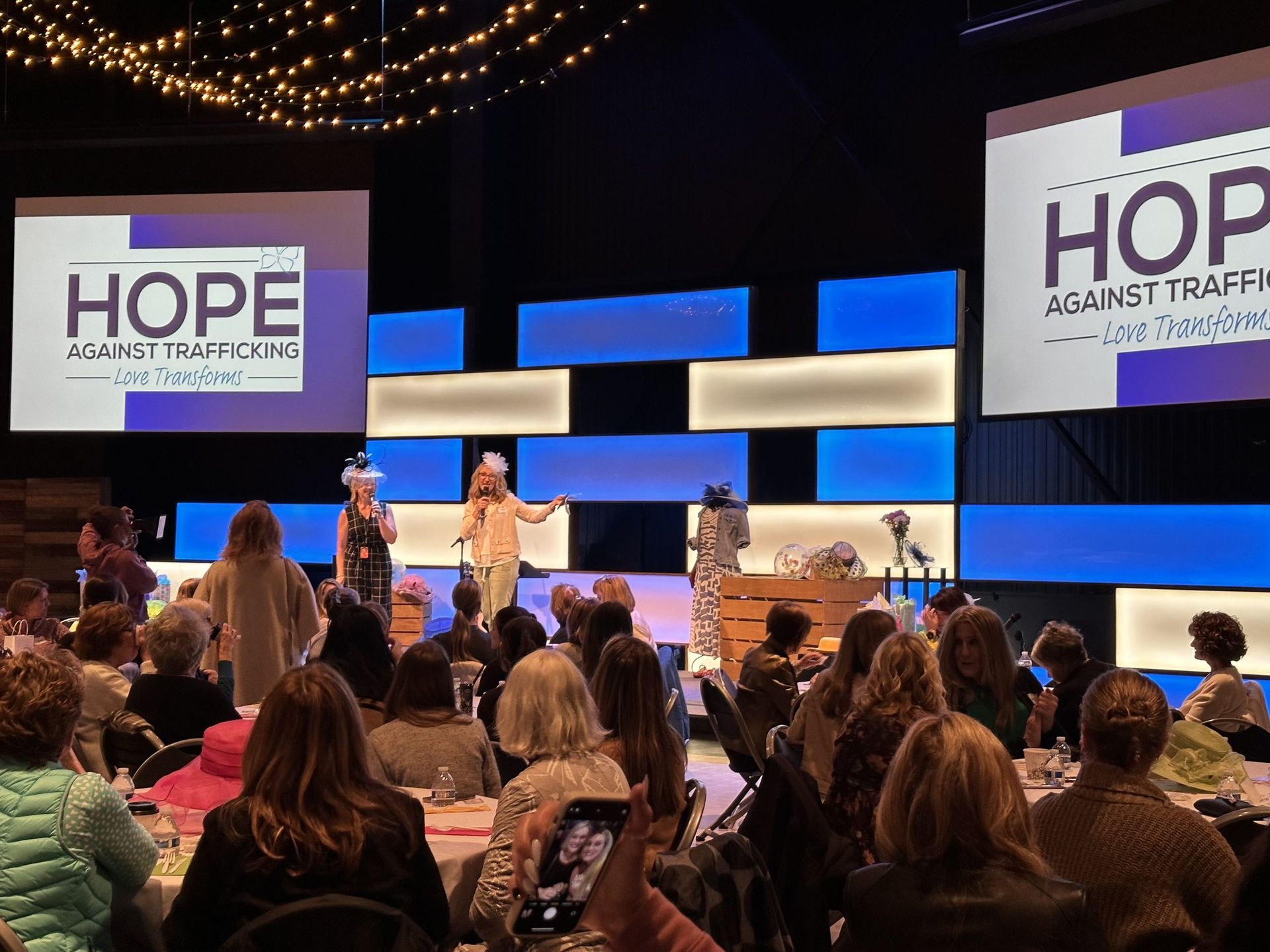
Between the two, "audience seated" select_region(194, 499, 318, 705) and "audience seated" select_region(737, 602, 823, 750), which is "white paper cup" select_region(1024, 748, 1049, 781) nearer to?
"audience seated" select_region(737, 602, 823, 750)

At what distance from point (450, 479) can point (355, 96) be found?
11.8ft

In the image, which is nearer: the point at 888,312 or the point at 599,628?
the point at 599,628

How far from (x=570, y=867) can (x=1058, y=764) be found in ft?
10.3

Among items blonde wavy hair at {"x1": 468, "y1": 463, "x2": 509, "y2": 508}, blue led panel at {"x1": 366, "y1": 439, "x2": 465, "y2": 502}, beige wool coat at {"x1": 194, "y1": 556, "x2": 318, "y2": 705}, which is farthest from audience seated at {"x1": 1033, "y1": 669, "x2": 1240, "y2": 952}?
blue led panel at {"x1": 366, "y1": 439, "x2": 465, "y2": 502}

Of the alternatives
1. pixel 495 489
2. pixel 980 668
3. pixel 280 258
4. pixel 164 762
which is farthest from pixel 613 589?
pixel 280 258

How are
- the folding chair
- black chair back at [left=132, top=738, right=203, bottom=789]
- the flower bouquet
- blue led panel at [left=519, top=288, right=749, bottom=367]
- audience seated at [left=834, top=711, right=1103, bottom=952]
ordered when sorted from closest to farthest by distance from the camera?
audience seated at [left=834, top=711, right=1103, bottom=952] → black chair back at [left=132, top=738, right=203, bottom=789] → the folding chair → the flower bouquet → blue led panel at [left=519, top=288, right=749, bottom=367]

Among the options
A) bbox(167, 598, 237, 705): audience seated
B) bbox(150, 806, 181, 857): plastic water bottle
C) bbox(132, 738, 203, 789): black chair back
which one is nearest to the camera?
bbox(150, 806, 181, 857): plastic water bottle

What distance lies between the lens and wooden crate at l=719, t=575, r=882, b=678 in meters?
8.93

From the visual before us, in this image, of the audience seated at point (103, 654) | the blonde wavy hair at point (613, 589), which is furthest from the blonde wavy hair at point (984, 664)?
the audience seated at point (103, 654)

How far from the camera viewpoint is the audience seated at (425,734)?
3.65 meters

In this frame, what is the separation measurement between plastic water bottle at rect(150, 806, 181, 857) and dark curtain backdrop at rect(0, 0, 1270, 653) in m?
7.46

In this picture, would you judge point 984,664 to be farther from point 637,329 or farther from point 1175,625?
point 637,329

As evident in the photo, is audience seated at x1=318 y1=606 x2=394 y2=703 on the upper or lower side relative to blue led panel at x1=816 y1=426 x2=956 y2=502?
lower

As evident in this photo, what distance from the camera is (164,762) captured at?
12.7 feet
